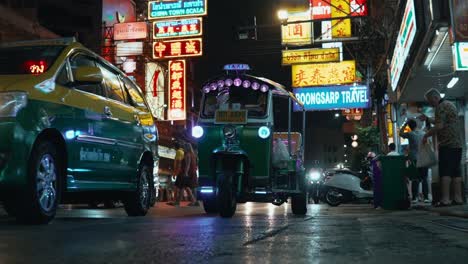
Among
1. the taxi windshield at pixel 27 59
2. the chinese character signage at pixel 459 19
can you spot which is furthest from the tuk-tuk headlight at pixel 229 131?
the chinese character signage at pixel 459 19

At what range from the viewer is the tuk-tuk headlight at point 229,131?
8.27m

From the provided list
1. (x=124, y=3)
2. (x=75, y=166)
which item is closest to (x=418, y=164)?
(x=75, y=166)

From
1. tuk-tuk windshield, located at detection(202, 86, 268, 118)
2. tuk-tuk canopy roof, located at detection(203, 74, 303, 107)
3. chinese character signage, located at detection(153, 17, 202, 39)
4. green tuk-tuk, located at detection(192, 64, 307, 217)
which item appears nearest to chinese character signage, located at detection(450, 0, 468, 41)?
green tuk-tuk, located at detection(192, 64, 307, 217)

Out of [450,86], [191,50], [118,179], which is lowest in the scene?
[118,179]

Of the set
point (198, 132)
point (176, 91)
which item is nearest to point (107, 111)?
point (198, 132)

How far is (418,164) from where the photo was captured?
9219 mm

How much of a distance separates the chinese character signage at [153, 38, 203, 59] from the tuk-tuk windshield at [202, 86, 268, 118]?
1890 centimetres

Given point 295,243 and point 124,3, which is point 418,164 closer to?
point 295,243

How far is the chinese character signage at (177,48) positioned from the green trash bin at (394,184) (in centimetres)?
1810

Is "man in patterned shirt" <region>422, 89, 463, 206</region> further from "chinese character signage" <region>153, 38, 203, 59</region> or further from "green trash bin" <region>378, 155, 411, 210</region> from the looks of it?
"chinese character signage" <region>153, 38, 203, 59</region>

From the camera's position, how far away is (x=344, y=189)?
16.1 metres

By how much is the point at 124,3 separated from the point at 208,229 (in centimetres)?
2959

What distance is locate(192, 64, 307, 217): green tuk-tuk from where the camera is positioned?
809 centimetres

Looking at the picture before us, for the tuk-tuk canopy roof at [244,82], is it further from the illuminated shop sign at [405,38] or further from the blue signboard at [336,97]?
the blue signboard at [336,97]
